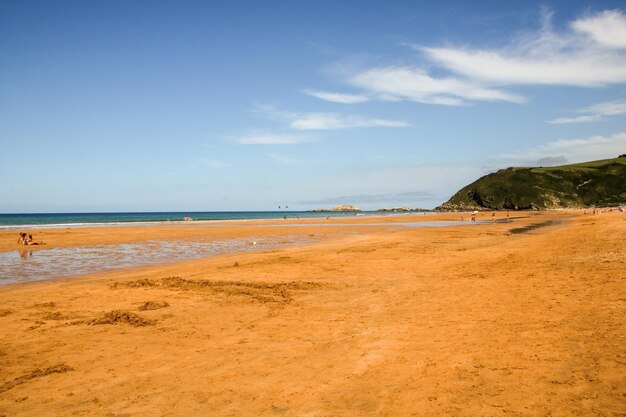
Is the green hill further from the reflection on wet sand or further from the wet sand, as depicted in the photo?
the wet sand

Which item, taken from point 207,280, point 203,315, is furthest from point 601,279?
point 207,280

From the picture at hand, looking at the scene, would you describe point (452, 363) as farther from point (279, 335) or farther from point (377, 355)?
point (279, 335)

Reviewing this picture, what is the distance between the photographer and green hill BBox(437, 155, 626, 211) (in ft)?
410

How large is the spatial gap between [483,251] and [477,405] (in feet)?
60.8

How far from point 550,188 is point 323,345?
14829 centimetres

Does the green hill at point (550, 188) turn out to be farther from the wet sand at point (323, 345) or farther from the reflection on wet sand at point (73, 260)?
the wet sand at point (323, 345)

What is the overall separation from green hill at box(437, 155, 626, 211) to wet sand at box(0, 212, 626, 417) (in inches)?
5106

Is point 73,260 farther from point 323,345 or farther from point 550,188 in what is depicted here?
point 550,188

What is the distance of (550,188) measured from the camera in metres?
133

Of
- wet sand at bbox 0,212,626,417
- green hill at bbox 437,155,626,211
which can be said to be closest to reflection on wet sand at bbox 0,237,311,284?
wet sand at bbox 0,212,626,417

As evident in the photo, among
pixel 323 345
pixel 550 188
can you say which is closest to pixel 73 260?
pixel 323 345

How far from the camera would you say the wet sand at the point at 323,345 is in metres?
5.39

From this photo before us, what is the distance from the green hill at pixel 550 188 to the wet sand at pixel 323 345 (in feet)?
425

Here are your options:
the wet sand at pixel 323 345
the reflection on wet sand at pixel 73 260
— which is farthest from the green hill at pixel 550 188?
the wet sand at pixel 323 345
